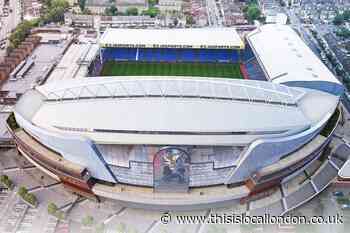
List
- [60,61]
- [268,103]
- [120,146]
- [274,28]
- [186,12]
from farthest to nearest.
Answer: [186,12] < [274,28] < [60,61] < [268,103] < [120,146]

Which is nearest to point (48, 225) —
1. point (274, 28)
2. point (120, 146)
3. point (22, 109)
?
point (120, 146)

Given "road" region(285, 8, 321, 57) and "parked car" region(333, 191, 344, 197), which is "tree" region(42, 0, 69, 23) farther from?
"parked car" region(333, 191, 344, 197)

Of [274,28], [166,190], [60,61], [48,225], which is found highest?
[274,28]

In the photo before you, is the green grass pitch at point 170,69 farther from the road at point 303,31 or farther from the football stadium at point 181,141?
the football stadium at point 181,141

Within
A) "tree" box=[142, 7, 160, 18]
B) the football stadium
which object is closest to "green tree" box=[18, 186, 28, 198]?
the football stadium

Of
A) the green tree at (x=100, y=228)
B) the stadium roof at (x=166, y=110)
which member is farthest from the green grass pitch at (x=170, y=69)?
the green tree at (x=100, y=228)

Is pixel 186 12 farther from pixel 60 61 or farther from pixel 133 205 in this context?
pixel 133 205
